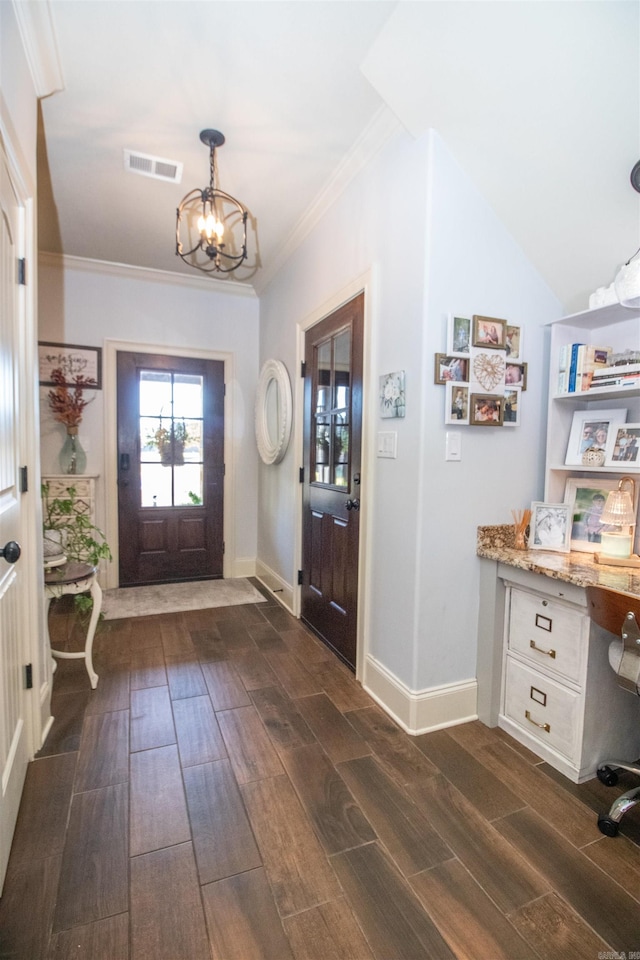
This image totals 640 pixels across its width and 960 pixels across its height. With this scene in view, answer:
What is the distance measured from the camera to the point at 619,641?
5.01ft

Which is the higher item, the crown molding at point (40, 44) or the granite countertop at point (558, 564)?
the crown molding at point (40, 44)

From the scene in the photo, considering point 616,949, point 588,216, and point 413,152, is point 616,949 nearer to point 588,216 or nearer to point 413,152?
point 588,216

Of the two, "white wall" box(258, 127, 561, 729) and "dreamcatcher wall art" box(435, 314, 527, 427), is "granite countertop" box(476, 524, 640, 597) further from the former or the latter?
"dreamcatcher wall art" box(435, 314, 527, 427)

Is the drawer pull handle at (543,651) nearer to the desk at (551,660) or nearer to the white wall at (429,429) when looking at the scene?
the desk at (551,660)

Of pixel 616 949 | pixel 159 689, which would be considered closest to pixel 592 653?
pixel 616 949

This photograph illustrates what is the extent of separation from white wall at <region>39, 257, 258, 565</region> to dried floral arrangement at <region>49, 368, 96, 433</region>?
79 millimetres

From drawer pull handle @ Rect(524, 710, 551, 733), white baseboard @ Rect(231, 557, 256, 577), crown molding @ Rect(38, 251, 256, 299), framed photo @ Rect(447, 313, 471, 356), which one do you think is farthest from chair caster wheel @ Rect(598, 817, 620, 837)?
crown molding @ Rect(38, 251, 256, 299)

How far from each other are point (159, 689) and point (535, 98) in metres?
2.97

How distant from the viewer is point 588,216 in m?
1.85

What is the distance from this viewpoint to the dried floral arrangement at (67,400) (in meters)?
3.64

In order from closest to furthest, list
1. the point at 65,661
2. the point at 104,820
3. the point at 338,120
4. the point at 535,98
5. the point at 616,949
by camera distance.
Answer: the point at 616,949, the point at 104,820, the point at 535,98, the point at 338,120, the point at 65,661

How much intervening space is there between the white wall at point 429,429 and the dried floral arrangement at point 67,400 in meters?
2.61

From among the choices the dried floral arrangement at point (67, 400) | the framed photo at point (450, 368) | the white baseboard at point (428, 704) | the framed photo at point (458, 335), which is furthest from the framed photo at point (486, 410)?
the dried floral arrangement at point (67, 400)

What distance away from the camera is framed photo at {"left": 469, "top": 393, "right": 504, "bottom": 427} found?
6.48ft
